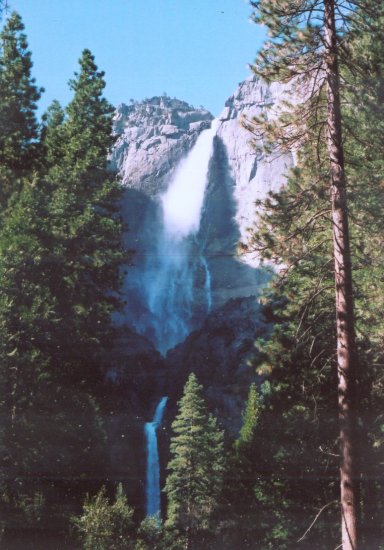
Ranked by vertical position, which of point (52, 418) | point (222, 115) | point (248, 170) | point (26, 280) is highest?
point (222, 115)

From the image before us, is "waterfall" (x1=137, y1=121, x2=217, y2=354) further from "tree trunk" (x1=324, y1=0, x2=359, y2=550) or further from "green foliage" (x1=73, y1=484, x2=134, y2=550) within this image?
"tree trunk" (x1=324, y1=0, x2=359, y2=550)

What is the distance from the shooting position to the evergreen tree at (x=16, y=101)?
2096cm

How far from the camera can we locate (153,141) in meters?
69.2

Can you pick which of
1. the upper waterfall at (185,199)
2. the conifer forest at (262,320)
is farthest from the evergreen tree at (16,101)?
the upper waterfall at (185,199)

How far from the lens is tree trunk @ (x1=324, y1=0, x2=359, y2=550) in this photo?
24.4 ft

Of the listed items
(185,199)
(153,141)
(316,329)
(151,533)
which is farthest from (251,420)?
(153,141)

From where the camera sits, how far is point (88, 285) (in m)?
17.5

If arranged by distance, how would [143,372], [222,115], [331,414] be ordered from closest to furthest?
[331,414] < [143,372] < [222,115]

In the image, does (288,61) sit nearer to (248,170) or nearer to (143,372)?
(143,372)

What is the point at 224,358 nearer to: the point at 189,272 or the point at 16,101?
the point at 189,272

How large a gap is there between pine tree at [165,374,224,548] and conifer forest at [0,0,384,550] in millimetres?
98

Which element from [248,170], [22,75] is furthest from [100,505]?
[248,170]

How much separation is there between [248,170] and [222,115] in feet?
37.3

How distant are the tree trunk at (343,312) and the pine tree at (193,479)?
664 inches
